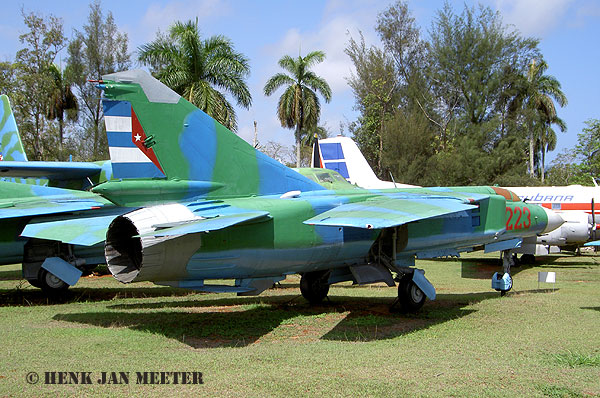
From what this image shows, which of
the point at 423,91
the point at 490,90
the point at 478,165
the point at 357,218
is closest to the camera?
the point at 357,218

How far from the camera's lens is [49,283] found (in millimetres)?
12258

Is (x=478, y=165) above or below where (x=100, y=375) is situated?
above

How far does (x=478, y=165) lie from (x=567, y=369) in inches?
1339

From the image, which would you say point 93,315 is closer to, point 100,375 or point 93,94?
point 100,375

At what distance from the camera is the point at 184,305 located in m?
11.1

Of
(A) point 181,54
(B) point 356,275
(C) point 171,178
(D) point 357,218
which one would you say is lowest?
(B) point 356,275

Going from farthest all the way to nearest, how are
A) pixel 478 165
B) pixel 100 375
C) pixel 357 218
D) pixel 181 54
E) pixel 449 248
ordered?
pixel 478 165 < pixel 181 54 < pixel 449 248 < pixel 357 218 < pixel 100 375

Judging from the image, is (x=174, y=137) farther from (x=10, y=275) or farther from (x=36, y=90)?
(x=36, y=90)

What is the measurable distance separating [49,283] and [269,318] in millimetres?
5918

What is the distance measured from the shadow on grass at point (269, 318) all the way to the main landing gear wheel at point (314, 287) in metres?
0.20

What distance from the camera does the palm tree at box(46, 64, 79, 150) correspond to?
3784 cm

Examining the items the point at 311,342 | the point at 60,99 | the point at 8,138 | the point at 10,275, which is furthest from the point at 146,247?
the point at 60,99

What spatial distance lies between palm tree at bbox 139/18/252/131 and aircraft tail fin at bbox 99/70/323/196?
1555cm

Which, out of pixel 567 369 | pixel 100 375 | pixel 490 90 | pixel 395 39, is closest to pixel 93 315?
pixel 100 375
